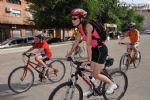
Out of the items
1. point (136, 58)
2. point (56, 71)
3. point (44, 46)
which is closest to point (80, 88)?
point (44, 46)

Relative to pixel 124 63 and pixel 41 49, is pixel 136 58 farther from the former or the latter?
pixel 41 49

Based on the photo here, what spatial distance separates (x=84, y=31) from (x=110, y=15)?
2053 inches

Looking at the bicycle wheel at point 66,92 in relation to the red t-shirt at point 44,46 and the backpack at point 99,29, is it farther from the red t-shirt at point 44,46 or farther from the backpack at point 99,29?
the red t-shirt at point 44,46

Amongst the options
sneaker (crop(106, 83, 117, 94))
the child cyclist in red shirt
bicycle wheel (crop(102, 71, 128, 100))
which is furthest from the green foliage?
sneaker (crop(106, 83, 117, 94))

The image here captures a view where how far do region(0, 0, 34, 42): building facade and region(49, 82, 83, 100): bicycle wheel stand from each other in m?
45.7

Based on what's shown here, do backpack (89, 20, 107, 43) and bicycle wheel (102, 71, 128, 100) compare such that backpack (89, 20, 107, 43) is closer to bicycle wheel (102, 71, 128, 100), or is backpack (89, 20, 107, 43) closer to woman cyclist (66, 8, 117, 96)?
woman cyclist (66, 8, 117, 96)

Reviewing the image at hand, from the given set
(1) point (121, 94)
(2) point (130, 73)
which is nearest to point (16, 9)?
(2) point (130, 73)

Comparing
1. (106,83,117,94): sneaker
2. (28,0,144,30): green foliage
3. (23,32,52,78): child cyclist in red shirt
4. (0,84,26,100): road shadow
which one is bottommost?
(0,84,26,100): road shadow

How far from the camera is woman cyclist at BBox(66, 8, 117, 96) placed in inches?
239

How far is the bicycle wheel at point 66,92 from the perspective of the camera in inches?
234

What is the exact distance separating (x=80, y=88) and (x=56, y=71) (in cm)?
341

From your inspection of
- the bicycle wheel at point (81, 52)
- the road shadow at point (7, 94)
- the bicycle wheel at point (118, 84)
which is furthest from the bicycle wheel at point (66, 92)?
the bicycle wheel at point (81, 52)

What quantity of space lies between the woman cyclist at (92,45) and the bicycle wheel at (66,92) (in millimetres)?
403

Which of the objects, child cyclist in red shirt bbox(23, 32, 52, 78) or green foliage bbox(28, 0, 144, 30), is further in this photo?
green foliage bbox(28, 0, 144, 30)
